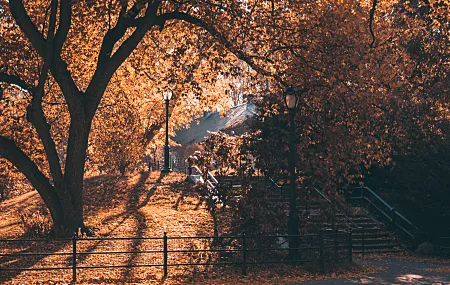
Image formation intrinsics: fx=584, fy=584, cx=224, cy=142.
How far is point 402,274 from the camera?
16172mm

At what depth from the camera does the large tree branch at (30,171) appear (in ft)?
61.7

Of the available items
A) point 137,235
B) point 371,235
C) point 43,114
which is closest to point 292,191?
point 137,235

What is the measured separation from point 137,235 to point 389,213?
35.9ft

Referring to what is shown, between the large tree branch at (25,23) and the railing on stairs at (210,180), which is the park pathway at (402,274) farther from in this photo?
the large tree branch at (25,23)

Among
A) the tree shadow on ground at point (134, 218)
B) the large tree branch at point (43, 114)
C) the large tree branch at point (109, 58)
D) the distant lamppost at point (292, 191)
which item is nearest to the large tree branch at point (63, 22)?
the large tree branch at point (43, 114)

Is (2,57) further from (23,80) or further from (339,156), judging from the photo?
(339,156)

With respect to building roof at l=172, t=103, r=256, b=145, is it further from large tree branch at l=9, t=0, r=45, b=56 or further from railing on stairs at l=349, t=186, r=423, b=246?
large tree branch at l=9, t=0, r=45, b=56

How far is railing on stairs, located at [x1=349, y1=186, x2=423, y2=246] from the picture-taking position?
2220 centimetres

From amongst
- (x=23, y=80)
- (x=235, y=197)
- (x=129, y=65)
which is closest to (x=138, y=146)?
(x=129, y=65)

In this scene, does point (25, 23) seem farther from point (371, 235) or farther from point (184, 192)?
point (371, 235)

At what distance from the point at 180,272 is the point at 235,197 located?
3.39 meters

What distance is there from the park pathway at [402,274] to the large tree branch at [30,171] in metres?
9.10

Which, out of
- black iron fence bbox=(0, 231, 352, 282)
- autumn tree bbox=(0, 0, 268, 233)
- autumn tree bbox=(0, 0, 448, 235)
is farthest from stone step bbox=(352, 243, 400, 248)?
autumn tree bbox=(0, 0, 268, 233)

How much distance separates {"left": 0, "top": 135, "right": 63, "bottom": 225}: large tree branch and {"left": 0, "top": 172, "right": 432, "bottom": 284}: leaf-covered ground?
1.37 metres
